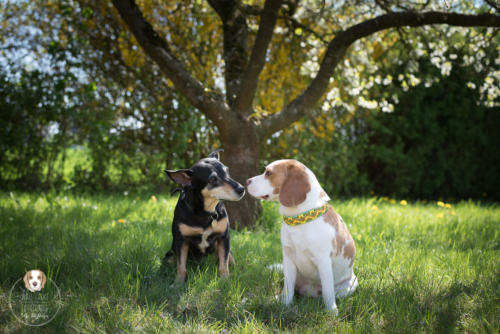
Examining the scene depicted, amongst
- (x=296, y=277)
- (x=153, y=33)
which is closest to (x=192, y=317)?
(x=296, y=277)

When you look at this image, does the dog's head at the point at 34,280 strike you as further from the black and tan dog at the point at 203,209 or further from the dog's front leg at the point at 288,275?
the dog's front leg at the point at 288,275

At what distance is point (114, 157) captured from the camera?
22.1ft

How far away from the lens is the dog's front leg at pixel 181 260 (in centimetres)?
292

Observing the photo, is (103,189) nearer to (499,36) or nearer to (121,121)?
(121,121)

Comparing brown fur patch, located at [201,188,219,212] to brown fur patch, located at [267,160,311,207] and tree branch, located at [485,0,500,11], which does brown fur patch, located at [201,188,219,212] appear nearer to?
brown fur patch, located at [267,160,311,207]

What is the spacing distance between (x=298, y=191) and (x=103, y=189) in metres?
5.34

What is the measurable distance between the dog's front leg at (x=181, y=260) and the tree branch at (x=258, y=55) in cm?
213

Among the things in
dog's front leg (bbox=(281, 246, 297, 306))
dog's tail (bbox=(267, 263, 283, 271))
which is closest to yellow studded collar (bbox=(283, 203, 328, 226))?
dog's front leg (bbox=(281, 246, 297, 306))

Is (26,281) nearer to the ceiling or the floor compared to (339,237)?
nearer to the floor

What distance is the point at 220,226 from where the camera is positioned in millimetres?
3031

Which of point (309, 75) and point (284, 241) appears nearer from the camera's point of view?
point (284, 241)

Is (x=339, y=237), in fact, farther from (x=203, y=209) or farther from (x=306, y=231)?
(x=203, y=209)

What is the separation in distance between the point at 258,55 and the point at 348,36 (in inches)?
43.7

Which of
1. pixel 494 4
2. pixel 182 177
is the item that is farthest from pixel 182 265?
pixel 494 4
